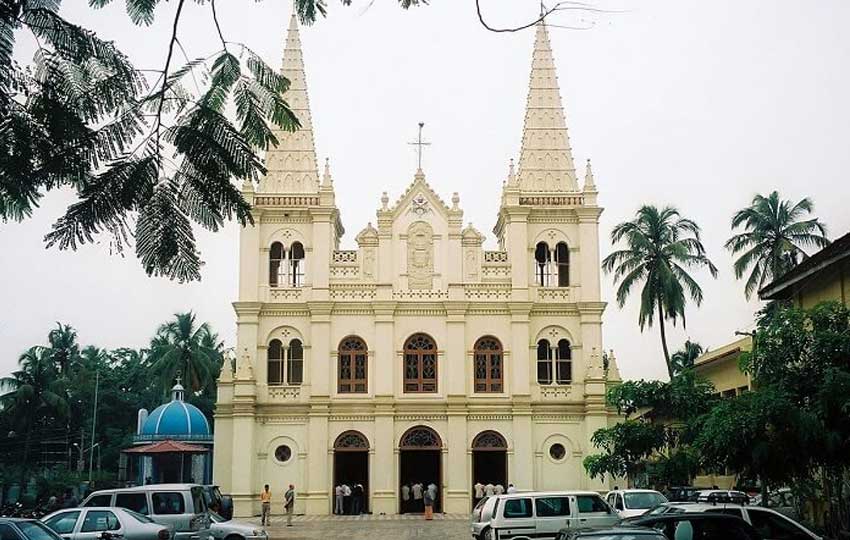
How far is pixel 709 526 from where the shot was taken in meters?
15.2

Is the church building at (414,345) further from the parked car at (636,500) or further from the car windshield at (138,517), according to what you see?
the car windshield at (138,517)

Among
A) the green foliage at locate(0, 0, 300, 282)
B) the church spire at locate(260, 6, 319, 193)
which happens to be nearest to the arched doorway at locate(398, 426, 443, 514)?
the church spire at locate(260, 6, 319, 193)

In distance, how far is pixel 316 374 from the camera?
42438 millimetres

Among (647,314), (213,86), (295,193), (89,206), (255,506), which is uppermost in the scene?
(295,193)

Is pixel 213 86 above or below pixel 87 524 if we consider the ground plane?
above

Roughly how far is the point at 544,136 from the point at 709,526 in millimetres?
31700

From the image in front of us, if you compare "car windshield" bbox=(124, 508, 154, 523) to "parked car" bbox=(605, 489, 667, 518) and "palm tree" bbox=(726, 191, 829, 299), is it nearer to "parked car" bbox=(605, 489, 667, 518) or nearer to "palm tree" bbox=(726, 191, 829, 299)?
"parked car" bbox=(605, 489, 667, 518)

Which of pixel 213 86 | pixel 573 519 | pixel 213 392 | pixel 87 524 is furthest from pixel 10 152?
pixel 213 392

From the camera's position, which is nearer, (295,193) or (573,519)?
(573,519)

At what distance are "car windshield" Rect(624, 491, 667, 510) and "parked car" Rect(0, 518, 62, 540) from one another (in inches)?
577

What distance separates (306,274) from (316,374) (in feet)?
13.9

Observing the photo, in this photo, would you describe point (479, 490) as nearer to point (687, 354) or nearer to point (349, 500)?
point (349, 500)

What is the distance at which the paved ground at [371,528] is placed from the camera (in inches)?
1204

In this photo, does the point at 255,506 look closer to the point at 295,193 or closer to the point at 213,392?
the point at 295,193
